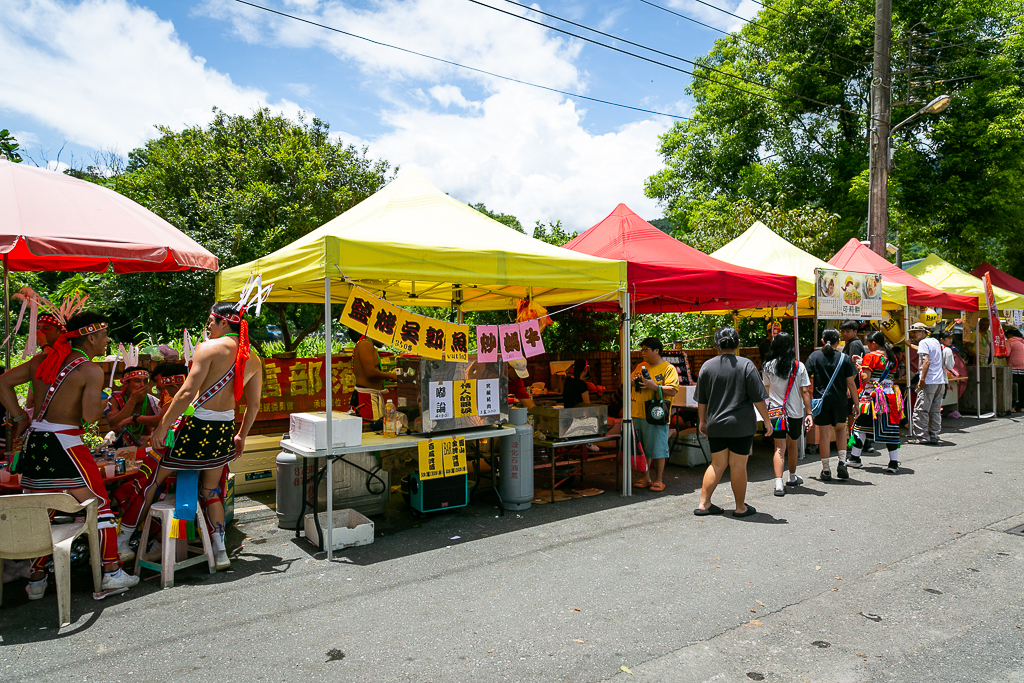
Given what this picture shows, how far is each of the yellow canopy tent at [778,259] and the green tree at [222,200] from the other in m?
7.36

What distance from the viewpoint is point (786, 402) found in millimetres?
7027

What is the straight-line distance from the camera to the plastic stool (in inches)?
175

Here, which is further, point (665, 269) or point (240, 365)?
point (665, 269)

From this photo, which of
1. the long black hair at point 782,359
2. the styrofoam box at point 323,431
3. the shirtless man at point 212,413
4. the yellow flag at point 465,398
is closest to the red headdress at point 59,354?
the shirtless man at point 212,413

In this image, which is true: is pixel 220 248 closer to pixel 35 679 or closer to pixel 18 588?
pixel 18 588

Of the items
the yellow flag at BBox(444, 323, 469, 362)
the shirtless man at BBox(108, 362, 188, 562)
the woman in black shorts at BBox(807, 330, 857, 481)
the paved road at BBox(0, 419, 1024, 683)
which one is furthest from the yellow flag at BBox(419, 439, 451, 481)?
the woman in black shorts at BBox(807, 330, 857, 481)

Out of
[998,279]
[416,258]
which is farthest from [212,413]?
[998,279]

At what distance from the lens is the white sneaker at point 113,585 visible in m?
4.25

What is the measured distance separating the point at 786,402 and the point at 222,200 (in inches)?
379

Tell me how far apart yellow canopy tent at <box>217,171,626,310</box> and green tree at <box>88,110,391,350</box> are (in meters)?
4.05

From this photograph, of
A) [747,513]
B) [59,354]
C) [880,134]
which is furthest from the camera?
[880,134]

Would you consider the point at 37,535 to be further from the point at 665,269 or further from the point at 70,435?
the point at 665,269

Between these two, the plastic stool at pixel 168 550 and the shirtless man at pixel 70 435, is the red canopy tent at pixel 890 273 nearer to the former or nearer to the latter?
the plastic stool at pixel 168 550

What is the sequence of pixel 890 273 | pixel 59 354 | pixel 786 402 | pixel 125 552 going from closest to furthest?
pixel 59 354, pixel 125 552, pixel 786 402, pixel 890 273
